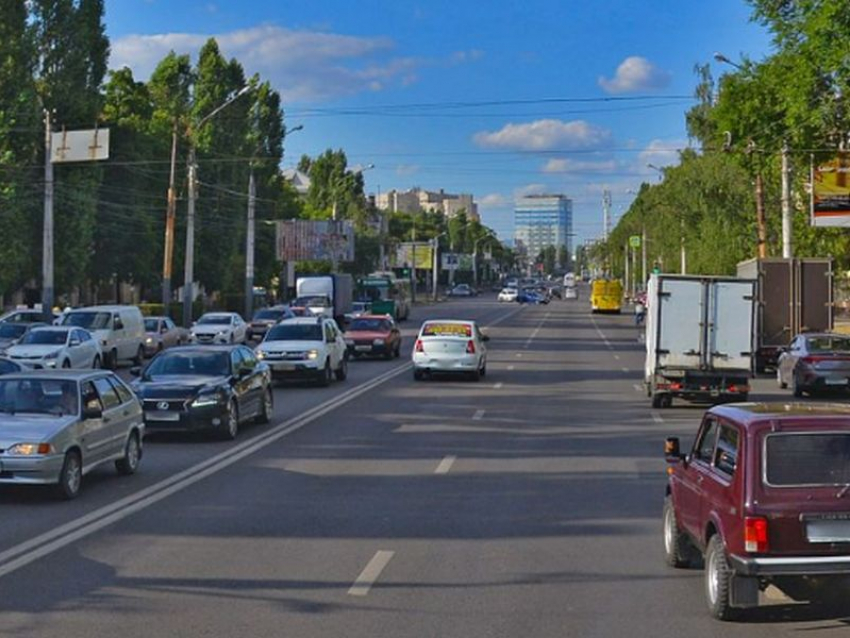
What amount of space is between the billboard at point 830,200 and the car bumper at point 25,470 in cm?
3463

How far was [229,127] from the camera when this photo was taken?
267ft

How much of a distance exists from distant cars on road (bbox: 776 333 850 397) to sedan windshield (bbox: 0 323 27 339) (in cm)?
2094

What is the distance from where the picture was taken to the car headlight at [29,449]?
14.9 meters

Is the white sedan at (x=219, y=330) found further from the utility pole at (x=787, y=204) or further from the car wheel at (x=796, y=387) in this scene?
the car wheel at (x=796, y=387)

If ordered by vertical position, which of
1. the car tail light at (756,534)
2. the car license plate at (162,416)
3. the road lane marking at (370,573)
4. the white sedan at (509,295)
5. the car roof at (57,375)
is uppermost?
the white sedan at (509,295)

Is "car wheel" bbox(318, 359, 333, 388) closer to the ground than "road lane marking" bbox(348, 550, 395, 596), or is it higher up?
higher up

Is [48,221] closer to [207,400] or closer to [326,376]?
[326,376]

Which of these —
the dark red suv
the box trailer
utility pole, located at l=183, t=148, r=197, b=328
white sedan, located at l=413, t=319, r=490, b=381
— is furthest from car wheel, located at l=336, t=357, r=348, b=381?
the dark red suv

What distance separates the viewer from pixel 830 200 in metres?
45.8

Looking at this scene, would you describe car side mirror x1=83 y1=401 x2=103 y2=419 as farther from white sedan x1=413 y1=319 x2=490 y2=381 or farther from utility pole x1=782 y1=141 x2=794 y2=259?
utility pole x1=782 y1=141 x2=794 y2=259

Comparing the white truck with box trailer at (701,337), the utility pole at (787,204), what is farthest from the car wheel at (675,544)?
the utility pole at (787,204)

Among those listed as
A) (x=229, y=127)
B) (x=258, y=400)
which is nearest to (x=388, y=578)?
(x=258, y=400)

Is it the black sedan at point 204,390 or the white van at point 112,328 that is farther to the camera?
the white van at point 112,328

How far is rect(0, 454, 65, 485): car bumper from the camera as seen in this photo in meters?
14.9
